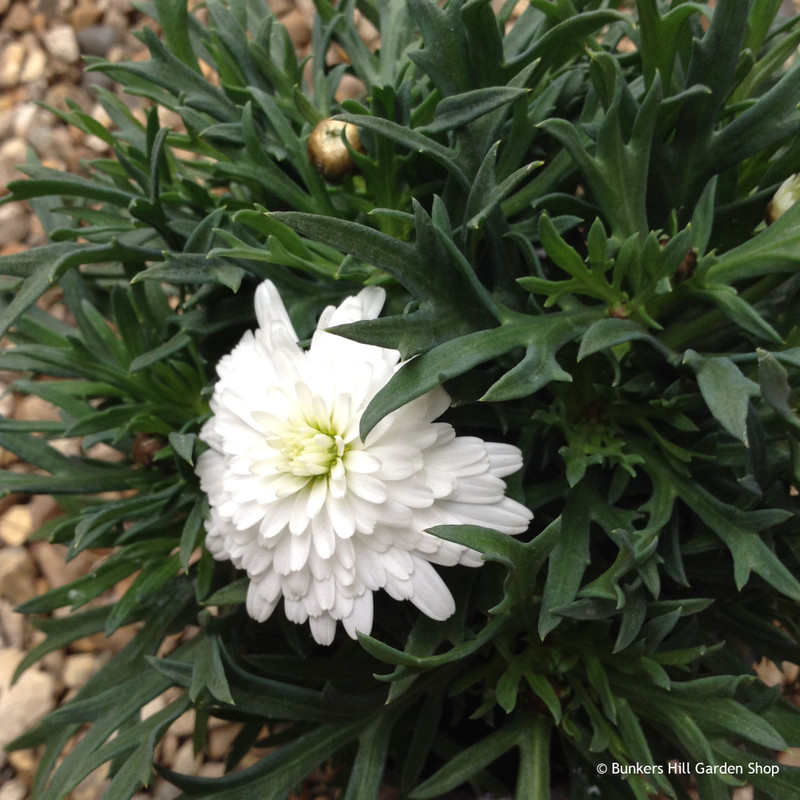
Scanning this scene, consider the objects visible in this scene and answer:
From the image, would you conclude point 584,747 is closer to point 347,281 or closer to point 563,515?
point 563,515

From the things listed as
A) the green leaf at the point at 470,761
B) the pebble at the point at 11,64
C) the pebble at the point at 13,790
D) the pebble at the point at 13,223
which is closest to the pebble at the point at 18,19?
the pebble at the point at 11,64

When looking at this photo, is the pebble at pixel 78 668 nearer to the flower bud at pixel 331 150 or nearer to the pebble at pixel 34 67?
the flower bud at pixel 331 150

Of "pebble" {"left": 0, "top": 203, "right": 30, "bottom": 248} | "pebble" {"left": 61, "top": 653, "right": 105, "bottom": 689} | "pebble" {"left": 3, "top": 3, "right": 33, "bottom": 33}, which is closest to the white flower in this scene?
"pebble" {"left": 61, "top": 653, "right": 105, "bottom": 689}

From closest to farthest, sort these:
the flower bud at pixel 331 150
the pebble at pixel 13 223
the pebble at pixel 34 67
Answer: the flower bud at pixel 331 150 < the pebble at pixel 13 223 < the pebble at pixel 34 67

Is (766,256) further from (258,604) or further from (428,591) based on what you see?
(258,604)

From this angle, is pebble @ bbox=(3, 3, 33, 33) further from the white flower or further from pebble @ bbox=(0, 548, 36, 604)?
the white flower

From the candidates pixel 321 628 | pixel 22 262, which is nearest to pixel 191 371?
pixel 22 262

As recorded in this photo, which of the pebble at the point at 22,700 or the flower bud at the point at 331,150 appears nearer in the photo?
the flower bud at the point at 331,150
